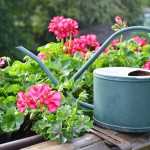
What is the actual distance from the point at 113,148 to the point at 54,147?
137mm

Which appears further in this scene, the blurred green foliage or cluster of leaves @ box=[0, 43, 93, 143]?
the blurred green foliage

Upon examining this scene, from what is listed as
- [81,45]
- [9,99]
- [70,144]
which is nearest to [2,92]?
[9,99]

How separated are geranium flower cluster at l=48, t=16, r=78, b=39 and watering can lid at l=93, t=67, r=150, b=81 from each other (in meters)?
0.42

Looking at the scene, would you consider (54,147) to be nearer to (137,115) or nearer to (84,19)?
(137,115)

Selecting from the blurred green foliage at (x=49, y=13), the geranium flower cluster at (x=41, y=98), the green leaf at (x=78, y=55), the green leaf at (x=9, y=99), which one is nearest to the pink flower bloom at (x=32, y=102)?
the geranium flower cluster at (x=41, y=98)

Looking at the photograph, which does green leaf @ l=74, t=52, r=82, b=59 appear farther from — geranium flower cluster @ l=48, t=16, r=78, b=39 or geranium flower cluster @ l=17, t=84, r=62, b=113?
geranium flower cluster @ l=17, t=84, r=62, b=113

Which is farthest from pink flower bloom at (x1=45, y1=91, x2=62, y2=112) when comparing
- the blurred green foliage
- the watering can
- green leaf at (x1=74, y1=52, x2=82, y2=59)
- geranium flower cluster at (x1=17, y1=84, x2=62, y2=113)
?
the blurred green foliage

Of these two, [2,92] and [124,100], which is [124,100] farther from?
[2,92]

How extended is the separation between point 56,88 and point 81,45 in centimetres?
45

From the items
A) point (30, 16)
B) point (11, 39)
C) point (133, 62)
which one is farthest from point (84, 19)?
point (133, 62)

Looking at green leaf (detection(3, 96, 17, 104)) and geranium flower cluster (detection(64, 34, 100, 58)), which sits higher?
geranium flower cluster (detection(64, 34, 100, 58))

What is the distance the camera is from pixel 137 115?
2.73ft

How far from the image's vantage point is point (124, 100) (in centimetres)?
83

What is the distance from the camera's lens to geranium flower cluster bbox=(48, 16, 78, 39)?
1297 millimetres
